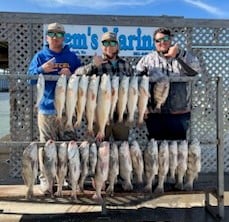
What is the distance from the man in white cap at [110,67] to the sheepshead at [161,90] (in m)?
0.37

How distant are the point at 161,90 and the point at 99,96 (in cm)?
62

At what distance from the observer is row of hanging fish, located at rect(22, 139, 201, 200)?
4211 millimetres

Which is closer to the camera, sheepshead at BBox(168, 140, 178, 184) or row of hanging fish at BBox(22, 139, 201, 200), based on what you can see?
row of hanging fish at BBox(22, 139, 201, 200)

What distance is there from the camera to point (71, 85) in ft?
13.6

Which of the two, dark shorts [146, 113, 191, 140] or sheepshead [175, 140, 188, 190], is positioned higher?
dark shorts [146, 113, 191, 140]

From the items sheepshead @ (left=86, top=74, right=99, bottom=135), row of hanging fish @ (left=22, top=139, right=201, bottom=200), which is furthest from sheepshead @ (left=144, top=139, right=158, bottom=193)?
sheepshead @ (left=86, top=74, right=99, bottom=135)

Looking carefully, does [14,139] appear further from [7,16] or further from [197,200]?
[197,200]

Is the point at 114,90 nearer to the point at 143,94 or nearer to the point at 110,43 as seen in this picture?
the point at 143,94

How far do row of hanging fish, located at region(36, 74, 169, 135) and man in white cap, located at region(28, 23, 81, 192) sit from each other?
42cm

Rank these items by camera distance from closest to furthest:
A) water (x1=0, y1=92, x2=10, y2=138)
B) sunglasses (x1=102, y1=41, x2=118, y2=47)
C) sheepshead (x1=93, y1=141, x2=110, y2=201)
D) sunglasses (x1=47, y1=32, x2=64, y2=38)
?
sheepshead (x1=93, y1=141, x2=110, y2=201)
sunglasses (x1=102, y1=41, x2=118, y2=47)
sunglasses (x1=47, y1=32, x2=64, y2=38)
water (x1=0, y1=92, x2=10, y2=138)

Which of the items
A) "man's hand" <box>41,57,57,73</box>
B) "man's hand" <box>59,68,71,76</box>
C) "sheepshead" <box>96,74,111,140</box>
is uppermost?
"man's hand" <box>41,57,57,73</box>

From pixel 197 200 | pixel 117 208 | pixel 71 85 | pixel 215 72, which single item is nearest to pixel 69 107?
pixel 71 85

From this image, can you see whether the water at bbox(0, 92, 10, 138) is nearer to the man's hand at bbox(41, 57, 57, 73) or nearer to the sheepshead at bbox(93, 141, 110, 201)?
the man's hand at bbox(41, 57, 57, 73)

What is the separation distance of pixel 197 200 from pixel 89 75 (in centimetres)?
212
